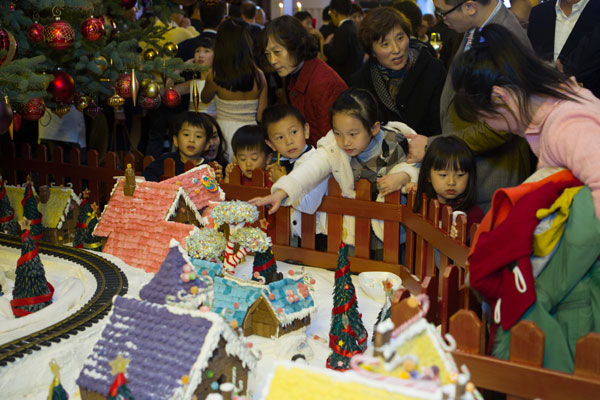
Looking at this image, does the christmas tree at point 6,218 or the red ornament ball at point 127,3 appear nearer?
the christmas tree at point 6,218

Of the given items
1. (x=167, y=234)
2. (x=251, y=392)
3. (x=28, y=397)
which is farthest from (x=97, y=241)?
(x=251, y=392)

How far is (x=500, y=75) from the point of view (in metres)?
2.25

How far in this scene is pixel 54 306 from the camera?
9.37ft

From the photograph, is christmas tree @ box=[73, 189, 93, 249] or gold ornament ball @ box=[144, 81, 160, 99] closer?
christmas tree @ box=[73, 189, 93, 249]

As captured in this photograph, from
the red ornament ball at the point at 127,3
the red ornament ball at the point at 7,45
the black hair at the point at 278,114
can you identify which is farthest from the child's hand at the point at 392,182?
the red ornament ball at the point at 127,3

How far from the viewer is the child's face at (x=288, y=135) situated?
4156 millimetres

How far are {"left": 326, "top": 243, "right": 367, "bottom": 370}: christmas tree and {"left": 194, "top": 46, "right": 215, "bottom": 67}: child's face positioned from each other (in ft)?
11.8

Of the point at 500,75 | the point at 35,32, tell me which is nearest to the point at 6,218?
the point at 35,32

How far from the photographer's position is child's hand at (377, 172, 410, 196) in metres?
3.70

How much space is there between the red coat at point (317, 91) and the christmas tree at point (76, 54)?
1077mm

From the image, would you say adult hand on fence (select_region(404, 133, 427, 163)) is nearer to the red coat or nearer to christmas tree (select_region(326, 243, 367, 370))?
the red coat

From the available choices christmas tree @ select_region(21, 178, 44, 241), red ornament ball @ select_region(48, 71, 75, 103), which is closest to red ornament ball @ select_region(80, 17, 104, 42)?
red ornament ball @ select_region(48, 71, 75, 103)

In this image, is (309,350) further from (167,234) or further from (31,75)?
(31,75)

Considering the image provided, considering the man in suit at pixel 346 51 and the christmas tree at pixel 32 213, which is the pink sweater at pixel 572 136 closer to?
the christmas tree at pixel 32 213
